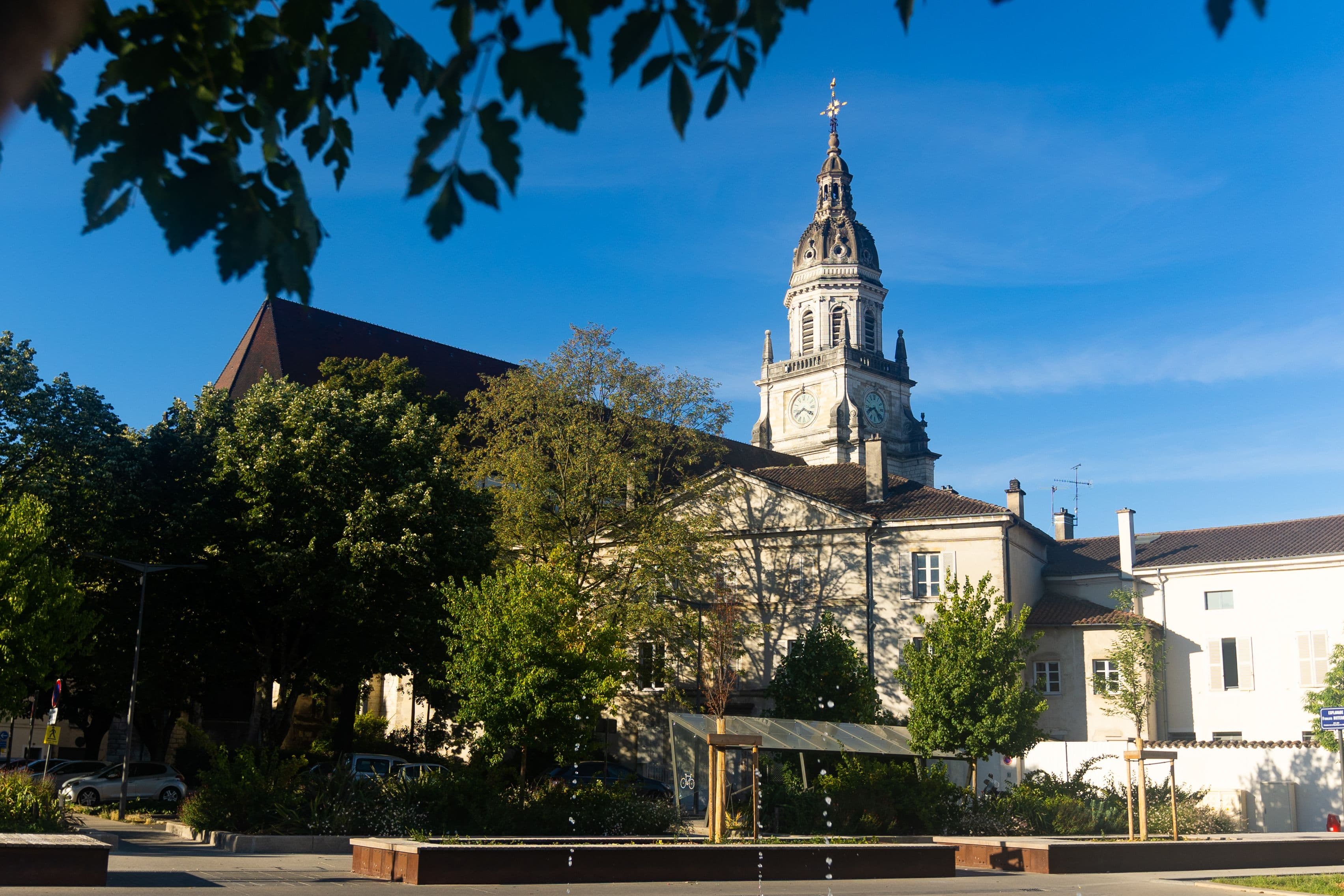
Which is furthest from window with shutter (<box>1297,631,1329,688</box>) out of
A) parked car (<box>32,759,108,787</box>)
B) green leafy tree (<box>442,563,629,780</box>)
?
parked car (<box>32,759,108,787</box>)

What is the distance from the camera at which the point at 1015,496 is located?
55.3 m

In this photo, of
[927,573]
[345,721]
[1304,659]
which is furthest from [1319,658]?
[345,721]

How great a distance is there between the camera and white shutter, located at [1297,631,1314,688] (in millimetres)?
44281

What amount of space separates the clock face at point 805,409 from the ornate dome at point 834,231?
1144 cm

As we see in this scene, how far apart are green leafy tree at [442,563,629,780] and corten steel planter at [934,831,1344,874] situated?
27.9ft

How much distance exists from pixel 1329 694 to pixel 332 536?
32.3 m

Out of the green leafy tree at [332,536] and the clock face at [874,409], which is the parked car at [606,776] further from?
the clock face at [874,409]

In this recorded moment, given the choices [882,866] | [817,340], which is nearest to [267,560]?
[882,866]

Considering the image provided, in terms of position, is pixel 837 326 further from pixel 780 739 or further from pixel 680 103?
pixel 680 103

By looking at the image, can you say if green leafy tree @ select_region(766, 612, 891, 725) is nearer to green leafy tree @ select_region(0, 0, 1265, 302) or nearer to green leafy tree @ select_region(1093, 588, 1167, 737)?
green leafy tree @ select_region(1093, 588, 1167, 737)

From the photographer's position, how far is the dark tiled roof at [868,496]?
47.2 m

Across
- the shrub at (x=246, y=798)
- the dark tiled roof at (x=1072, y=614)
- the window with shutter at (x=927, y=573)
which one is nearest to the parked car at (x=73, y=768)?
the shrub at (x=246, y=798)

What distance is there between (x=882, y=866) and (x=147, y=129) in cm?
2029

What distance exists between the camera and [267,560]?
109 ft
